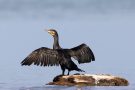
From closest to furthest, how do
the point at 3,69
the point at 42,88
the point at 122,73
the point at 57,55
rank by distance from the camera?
the point at 42,88
the point at 57,55
the point at 122,73
the point at 3,69

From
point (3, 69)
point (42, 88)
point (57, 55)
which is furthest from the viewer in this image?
point (3, 69)

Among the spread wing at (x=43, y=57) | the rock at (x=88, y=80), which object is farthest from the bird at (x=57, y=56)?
the rock at (x=88, y=80)

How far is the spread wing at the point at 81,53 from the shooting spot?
38.6 metres

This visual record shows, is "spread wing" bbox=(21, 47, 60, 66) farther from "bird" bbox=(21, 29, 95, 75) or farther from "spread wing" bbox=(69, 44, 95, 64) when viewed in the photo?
"spread wing" bbox=(69, 44, 95, 64)

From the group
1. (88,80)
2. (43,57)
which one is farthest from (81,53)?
(88,80)

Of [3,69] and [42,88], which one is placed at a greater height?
[3,69]

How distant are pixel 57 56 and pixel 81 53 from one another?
1.33m

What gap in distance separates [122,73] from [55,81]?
8316 millimetres

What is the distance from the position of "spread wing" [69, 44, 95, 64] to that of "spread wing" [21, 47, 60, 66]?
92cm

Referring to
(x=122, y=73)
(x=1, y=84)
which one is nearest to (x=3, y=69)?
(x=122, y=73)

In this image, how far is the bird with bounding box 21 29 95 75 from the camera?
124ft

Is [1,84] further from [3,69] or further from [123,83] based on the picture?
[3,69]

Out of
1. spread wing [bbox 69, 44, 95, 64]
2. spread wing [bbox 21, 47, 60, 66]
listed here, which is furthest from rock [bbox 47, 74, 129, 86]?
spread wing [bbox 69, 44, 95, 64]

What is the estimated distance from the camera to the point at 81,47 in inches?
1529
